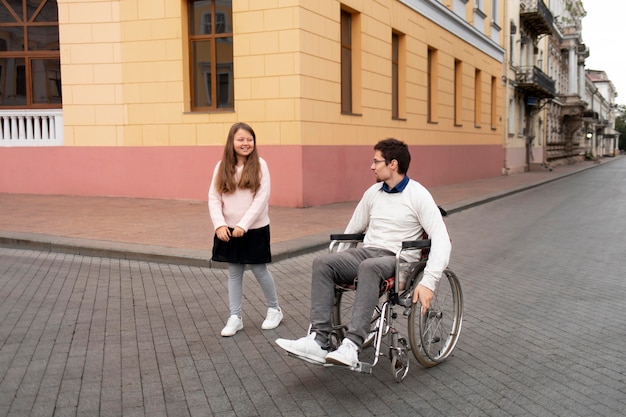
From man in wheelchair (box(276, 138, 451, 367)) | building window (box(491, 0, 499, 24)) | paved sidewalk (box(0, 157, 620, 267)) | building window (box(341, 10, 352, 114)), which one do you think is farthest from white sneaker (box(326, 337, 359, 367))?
building window (box(491, 0, 499, 24))

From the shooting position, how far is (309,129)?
1327cm

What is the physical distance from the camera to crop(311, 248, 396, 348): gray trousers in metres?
3.75

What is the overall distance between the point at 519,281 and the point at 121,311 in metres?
4.20

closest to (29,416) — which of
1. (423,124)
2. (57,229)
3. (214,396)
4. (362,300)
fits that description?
(214,396)

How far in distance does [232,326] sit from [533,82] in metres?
31.0

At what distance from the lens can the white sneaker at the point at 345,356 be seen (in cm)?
358

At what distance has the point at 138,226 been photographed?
1008cm

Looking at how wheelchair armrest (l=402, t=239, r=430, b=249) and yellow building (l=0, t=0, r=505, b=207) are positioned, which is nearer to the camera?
wheelchair armrest (l=402, t=239, r=430, b=249)

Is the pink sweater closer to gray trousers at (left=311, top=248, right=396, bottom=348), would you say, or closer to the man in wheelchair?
the man in wheelchair

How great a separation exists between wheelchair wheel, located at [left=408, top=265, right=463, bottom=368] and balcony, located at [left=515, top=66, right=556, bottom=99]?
3064 centimetres

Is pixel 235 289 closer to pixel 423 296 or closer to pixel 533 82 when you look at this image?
pixel 423 296

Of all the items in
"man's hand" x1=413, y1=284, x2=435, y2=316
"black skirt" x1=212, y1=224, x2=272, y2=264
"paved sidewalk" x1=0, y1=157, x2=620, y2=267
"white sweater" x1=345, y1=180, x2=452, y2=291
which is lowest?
"paved sidewalk" x1=0, y1=157, x2=620, y2=267

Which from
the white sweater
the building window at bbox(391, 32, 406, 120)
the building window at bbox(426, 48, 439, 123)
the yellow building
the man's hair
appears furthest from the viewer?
the building window at bbox(426, 48, 439, 123)

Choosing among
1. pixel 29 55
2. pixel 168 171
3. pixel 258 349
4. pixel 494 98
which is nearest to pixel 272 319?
pixel 258 349
